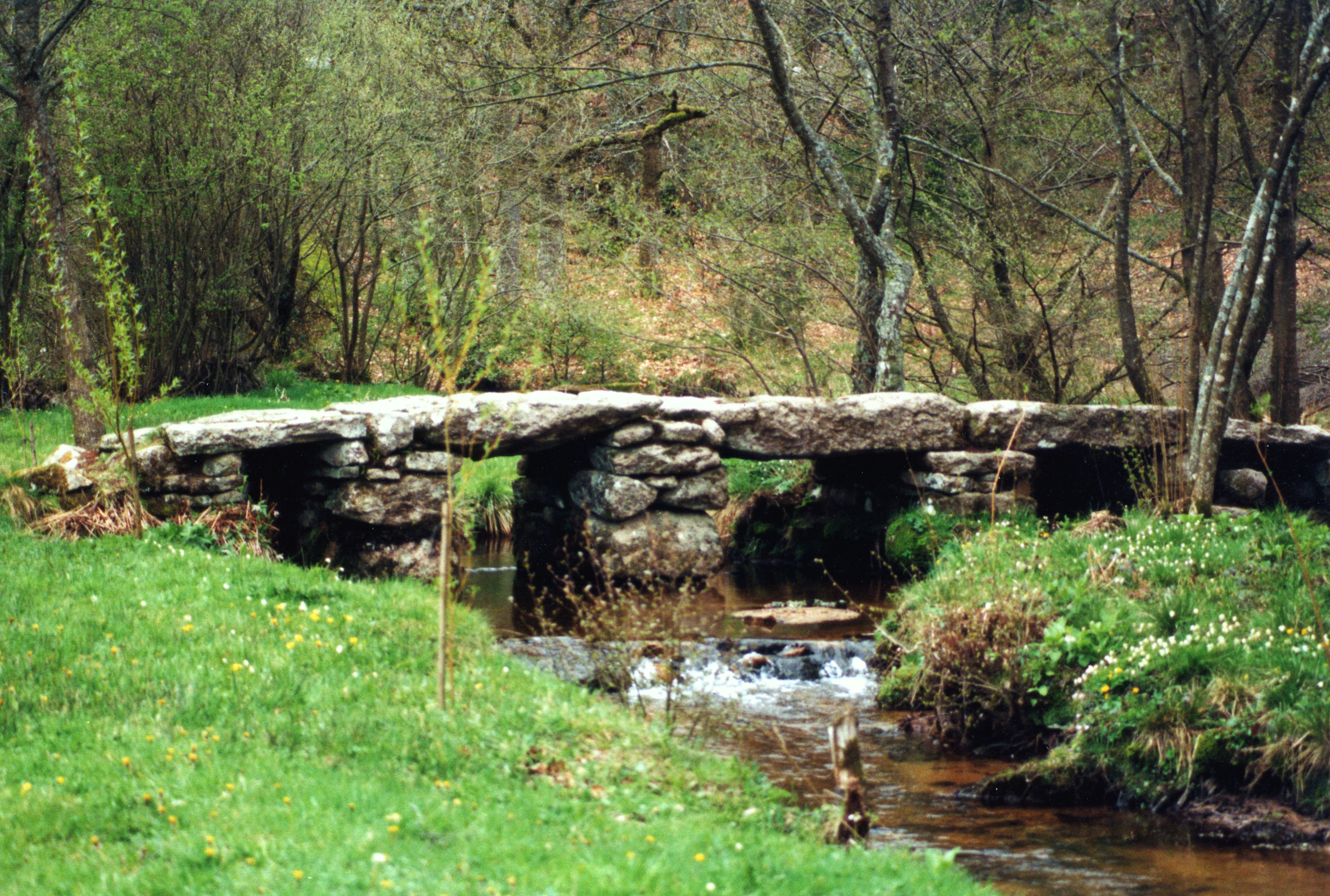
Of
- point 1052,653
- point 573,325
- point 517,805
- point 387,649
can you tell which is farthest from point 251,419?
point 573,325

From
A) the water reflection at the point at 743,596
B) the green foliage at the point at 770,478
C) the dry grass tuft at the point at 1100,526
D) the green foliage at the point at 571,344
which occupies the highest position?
the green foliage at the point at 571,344

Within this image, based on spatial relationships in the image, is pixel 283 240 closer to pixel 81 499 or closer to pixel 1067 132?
pixel 81 499

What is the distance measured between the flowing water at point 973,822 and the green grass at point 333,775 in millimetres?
880

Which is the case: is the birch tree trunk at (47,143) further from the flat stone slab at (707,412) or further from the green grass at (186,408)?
the flat stone slab at (707,412)

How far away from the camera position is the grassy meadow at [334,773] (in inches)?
144

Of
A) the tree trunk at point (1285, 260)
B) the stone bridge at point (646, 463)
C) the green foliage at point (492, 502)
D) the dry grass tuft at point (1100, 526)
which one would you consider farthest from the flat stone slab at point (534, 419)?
the tree trunk at point (1285, 260)

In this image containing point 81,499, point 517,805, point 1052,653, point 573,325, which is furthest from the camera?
point 573,325

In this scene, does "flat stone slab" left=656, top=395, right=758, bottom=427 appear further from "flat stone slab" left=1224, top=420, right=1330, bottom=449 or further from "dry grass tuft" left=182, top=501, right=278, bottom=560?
"flat stone slab" left=1224, top=420, right=1330, bottom=449

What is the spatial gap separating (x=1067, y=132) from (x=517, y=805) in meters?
12.4

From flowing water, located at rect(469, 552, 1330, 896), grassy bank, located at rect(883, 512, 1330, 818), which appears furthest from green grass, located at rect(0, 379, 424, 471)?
grassy bank, located at rect(883, 512, 1330, 818)

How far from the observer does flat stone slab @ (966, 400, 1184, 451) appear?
11.1m

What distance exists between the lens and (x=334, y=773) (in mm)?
4473

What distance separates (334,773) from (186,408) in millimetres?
9815

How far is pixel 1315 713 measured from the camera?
212 inches
